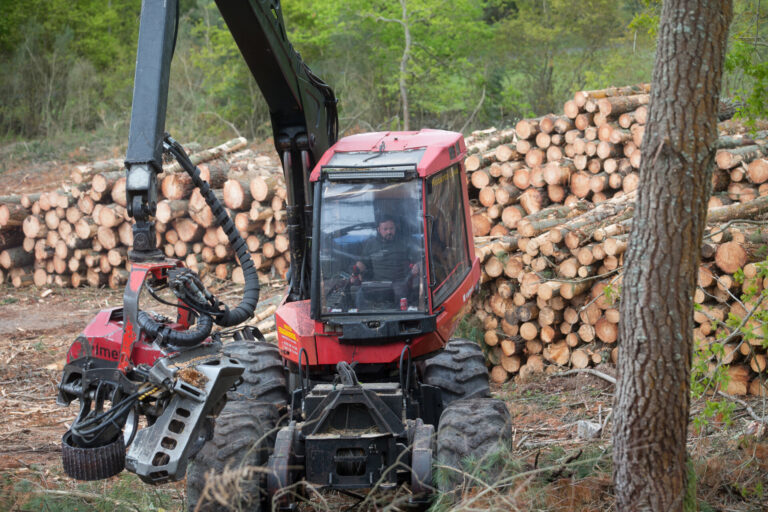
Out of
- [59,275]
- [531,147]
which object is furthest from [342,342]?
[59,275]

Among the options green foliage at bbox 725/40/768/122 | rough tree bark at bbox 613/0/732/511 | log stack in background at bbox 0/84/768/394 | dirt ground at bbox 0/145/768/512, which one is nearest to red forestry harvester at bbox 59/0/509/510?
dirt ground at bbox 0/145/768/512

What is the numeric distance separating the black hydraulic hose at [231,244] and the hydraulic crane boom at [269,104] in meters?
0.46

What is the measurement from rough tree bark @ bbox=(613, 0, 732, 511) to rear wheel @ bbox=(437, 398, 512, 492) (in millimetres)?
→ 734

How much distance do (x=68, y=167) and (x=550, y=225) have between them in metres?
13.9

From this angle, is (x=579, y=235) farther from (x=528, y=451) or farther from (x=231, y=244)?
(x=231, y=244)

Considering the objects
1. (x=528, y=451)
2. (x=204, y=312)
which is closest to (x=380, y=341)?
(x=204, y=312)

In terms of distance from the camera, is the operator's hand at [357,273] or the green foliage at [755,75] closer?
the green foliage at [755,75]

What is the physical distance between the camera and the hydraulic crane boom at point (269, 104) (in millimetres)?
4391

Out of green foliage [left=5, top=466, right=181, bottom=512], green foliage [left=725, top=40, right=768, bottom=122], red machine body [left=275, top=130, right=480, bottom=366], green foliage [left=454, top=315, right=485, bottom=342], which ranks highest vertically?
green foliage [left=725, top=40, right=768, bottom=122]

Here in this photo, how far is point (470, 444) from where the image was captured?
14.9 ft

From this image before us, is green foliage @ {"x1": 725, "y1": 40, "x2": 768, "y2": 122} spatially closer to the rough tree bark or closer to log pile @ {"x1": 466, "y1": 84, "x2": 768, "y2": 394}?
the rough tree bark

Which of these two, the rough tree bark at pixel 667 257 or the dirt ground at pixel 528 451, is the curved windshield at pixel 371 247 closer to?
the dirt ground at pixel 528 451

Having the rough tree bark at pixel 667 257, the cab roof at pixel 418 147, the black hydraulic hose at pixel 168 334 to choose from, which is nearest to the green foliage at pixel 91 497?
the black hydraulic hose at pixel 168 334

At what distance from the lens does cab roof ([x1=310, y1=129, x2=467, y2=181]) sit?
17.4 ft
